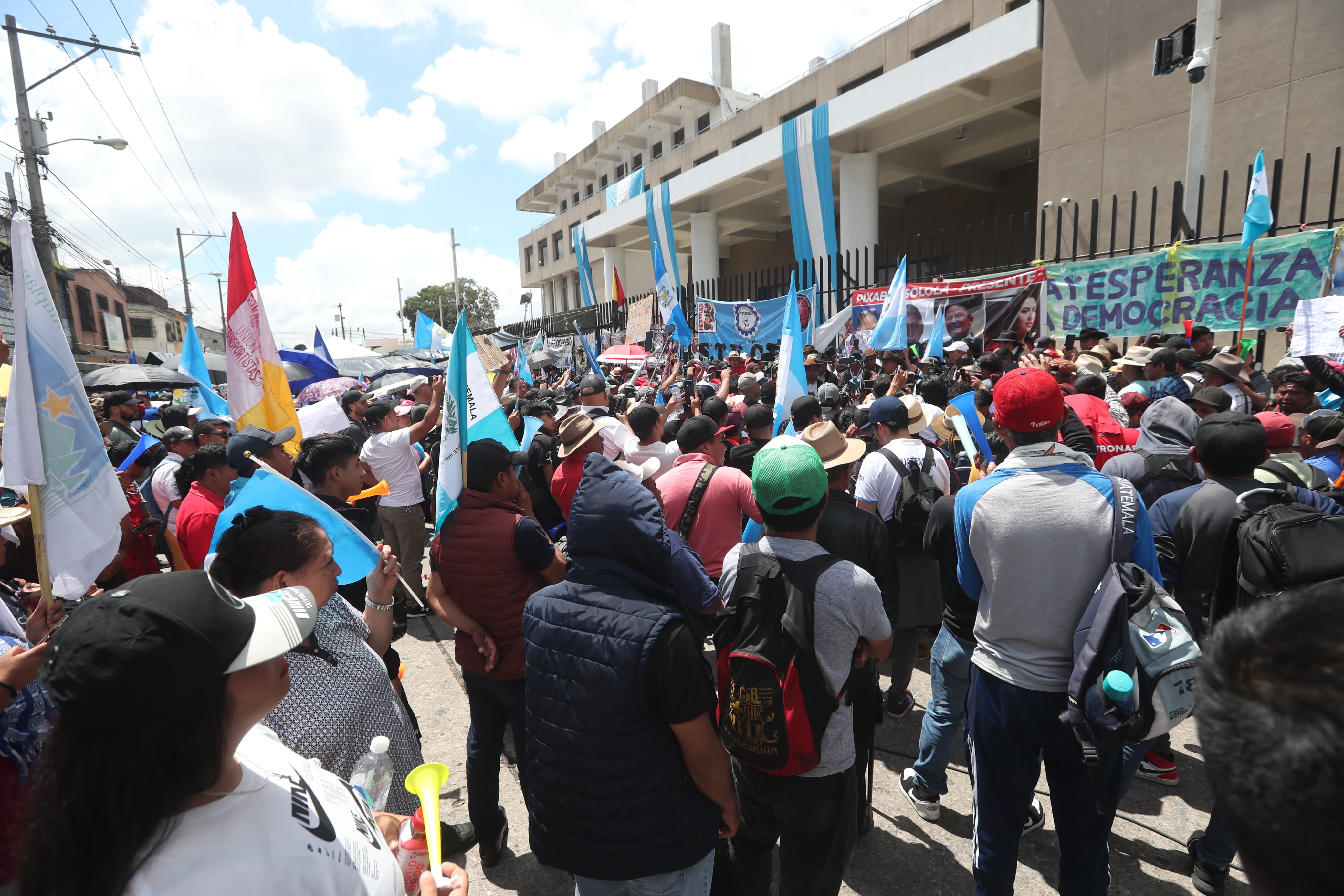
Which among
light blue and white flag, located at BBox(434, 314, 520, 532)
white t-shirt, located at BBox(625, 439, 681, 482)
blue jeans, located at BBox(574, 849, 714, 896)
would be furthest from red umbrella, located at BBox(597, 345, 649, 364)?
blue jeans, located at BBox(574, 849, 714, 896)

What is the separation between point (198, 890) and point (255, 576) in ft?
3.92

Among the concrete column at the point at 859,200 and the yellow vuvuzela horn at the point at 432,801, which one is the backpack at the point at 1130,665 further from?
the concrete column at the point at 859,200

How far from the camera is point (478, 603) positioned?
2.73 metres

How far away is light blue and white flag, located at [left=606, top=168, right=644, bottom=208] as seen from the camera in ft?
99.1

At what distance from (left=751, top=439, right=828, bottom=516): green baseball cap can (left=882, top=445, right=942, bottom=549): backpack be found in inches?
62.8

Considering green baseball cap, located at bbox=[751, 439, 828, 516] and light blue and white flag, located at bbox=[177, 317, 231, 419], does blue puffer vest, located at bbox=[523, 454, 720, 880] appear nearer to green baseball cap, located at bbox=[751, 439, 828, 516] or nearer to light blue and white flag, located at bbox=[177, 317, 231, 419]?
green baseball cap, located at bbox=[751, 439, 828, 516]

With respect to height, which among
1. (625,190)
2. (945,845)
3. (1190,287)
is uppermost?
(625,190)

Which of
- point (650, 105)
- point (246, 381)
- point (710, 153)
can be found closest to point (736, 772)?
point (246, 381)

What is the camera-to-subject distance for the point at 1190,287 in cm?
751

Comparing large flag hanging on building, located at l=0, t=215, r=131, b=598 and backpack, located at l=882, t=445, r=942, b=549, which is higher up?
large flag hanging on building, located at l=0, t=215, r=131, b=598

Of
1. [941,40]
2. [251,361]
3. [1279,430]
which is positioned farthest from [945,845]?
[941,40]

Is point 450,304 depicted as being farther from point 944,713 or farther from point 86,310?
point 944,713

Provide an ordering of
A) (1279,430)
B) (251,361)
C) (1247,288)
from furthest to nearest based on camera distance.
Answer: (1247,288), (251,361), (1279,430)

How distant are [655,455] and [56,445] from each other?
3090mm
